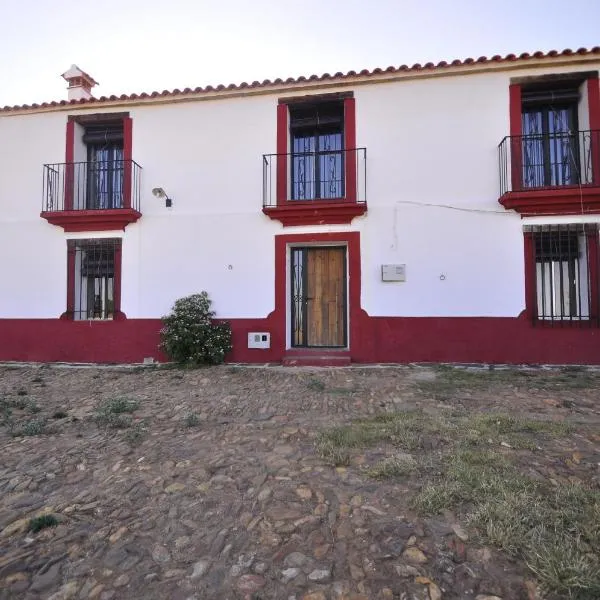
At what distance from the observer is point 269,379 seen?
625 cm

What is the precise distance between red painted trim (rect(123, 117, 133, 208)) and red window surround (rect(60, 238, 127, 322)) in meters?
1.03

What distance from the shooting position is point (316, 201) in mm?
7480

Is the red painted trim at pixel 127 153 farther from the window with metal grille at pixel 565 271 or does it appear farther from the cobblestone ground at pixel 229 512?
the window with metal grille at pixel 565 271

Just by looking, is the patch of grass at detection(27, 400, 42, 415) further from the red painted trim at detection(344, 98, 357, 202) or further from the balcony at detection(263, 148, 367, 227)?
the red painted trim at detection(344, 98, 357, 202)

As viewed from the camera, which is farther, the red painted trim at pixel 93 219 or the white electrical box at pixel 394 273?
the red painted trim at pixel 93 219

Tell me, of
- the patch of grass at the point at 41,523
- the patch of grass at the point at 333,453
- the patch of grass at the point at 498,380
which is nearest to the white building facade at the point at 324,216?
the patch of grass at the point at 498,380

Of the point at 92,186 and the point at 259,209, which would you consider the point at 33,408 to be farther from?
the point at 92,186

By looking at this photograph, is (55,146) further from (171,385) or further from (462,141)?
(462,141)

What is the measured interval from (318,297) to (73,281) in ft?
17.1

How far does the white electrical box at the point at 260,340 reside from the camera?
25.0 ft

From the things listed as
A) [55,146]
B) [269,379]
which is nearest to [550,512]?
[269,379]

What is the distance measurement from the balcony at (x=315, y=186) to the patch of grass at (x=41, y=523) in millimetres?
6151

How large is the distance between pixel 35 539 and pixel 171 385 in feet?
12.8

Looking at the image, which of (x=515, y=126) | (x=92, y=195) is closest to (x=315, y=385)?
(x=515, y=126)
